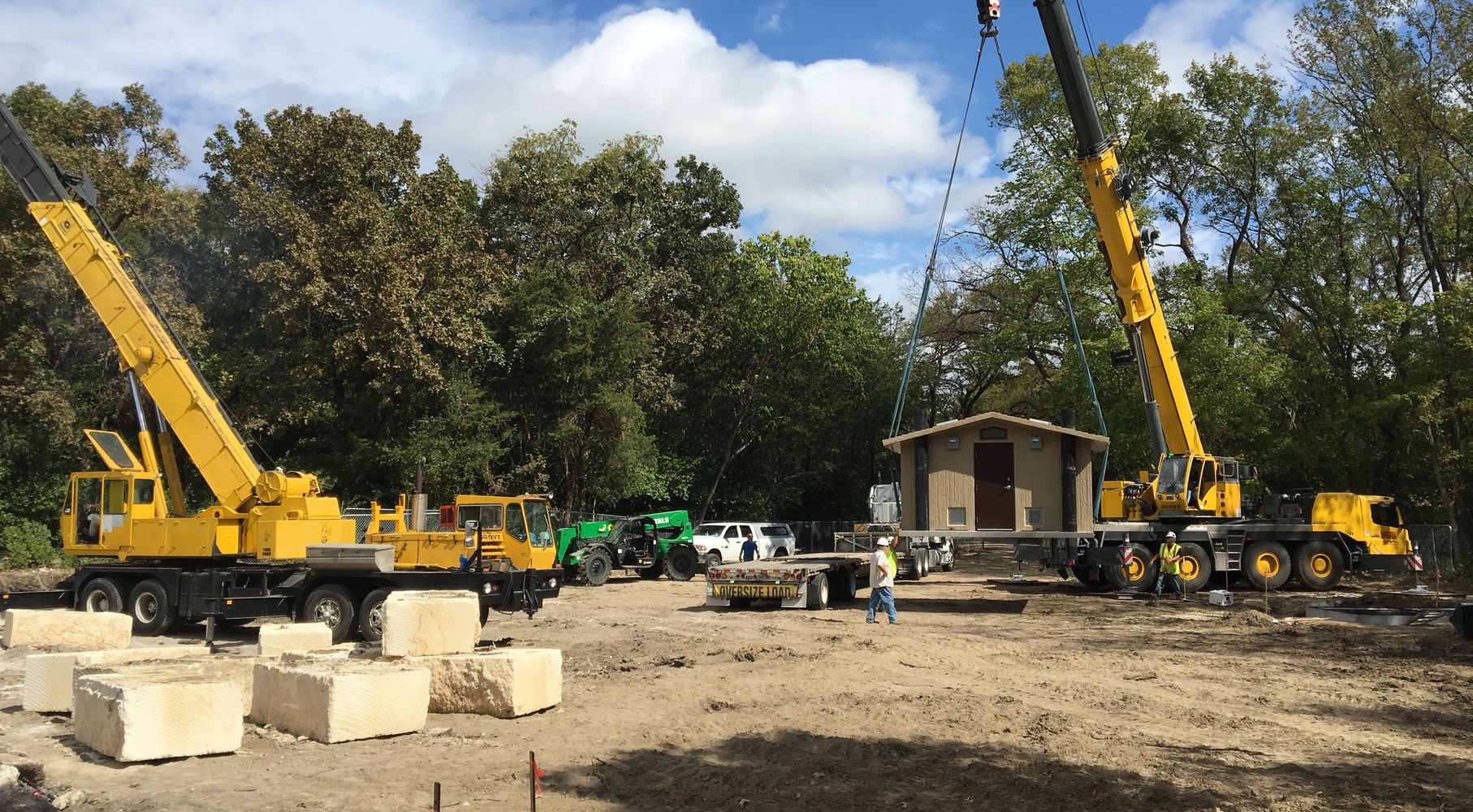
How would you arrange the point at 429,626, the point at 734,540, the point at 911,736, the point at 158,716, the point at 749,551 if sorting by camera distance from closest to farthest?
the point at 158,716 < the point at 911,736 < the point at 429,626 < the point at 749,551 < the point at 734,540

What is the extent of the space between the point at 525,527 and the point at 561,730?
10.2 metres

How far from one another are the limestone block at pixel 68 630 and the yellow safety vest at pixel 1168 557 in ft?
60.5


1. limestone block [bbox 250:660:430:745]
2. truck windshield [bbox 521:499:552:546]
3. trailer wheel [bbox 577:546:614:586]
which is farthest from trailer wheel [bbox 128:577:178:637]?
trailer wheel [bbox 577:546:614:586]

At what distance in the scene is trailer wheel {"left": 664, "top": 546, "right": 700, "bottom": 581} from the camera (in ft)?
95.6

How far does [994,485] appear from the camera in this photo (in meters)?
19.8

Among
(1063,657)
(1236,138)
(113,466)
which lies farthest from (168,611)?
(1236,138)

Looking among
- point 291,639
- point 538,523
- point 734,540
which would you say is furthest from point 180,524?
point 734,540

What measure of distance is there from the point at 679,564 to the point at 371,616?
1417 centimetres

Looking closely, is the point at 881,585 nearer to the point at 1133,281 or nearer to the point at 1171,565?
the point at 1171,565

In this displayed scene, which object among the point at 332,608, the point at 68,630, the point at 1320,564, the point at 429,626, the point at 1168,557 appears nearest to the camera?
the point at 429,626

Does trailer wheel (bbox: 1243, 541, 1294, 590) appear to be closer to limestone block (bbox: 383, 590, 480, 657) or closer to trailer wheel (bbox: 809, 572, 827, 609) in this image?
trailer wheel (bbox: 809, 572, 827, 609)

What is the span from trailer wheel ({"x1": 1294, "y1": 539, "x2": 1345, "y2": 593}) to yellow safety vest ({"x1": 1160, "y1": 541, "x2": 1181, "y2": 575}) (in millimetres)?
3239

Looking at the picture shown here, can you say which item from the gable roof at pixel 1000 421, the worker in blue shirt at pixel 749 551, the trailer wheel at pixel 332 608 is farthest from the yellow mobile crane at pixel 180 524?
the worker in blue shirt at pixel 749 551

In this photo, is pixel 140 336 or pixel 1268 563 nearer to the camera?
pixel 140 336
